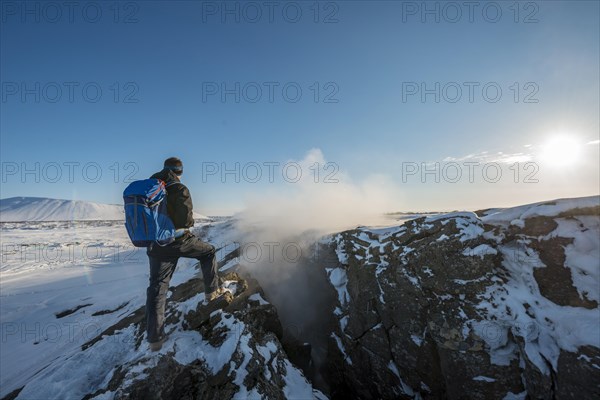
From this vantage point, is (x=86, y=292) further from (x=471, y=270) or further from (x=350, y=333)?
(x=471, y=270)

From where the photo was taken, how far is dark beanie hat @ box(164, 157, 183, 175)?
5.24m

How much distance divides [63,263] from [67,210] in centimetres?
22671

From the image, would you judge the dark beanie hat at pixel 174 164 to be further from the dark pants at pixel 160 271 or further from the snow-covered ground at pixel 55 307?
the snow-covered ground at pixel 55 307

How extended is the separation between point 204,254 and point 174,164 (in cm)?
208

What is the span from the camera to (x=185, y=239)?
5113 mm

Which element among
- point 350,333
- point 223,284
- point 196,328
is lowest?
point 350,333

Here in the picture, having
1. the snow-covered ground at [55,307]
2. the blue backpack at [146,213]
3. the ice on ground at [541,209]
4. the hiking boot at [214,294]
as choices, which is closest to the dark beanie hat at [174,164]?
the blue backpack at [146,213]

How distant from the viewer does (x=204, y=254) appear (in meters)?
5.64

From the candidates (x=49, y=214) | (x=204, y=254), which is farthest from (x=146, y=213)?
(x=49, y=214)

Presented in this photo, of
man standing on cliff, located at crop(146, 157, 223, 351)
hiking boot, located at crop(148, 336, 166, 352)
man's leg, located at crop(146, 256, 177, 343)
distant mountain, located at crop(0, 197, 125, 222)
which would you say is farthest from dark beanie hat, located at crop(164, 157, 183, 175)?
distant mountain, located at crop(0, 197, 125, 222)

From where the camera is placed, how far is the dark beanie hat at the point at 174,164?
5.24 metres

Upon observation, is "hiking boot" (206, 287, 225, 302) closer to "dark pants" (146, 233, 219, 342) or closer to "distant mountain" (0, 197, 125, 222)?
"dark pants" (146, 233, 219, 342)

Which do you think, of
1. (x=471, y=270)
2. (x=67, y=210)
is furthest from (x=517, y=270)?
(x=67, y=210)

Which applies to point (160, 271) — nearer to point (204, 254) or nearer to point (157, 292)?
point (157, 292)
